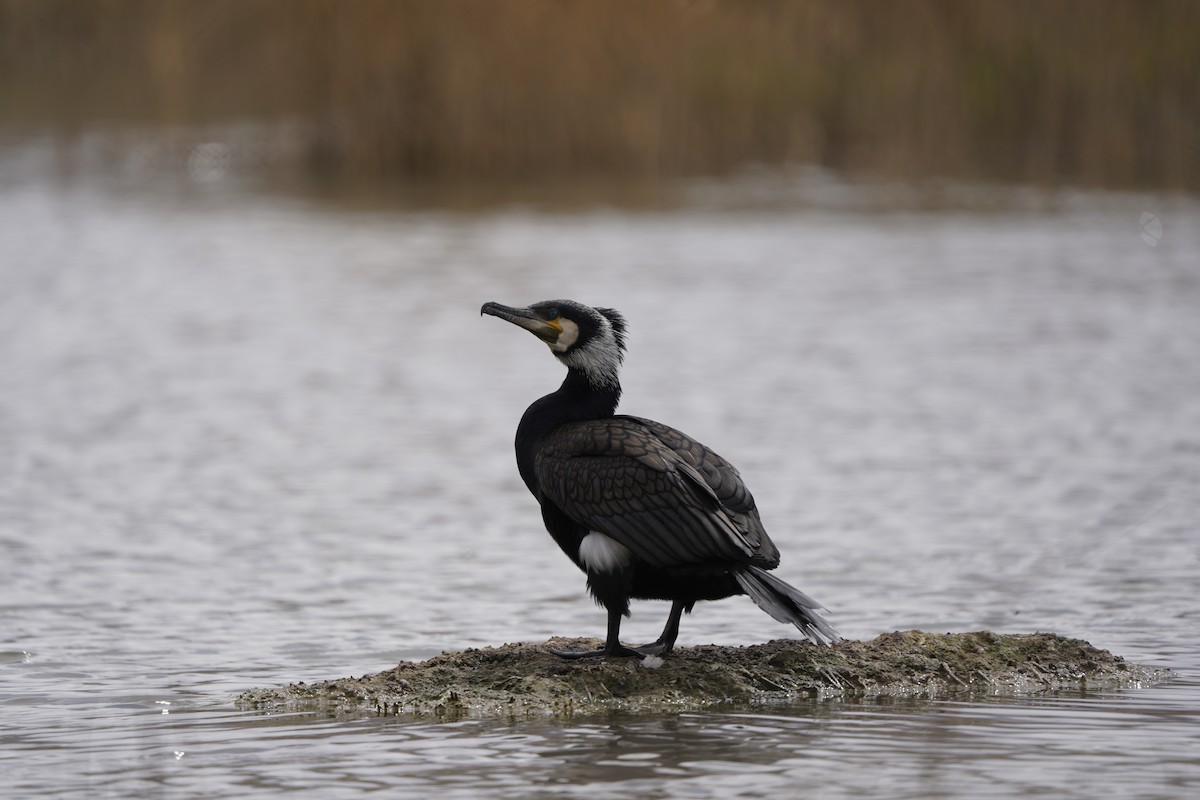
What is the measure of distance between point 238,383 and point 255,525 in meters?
3.85

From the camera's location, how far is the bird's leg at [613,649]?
5586 mm

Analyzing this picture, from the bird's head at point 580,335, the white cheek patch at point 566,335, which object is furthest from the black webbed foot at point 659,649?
the white cheek patch at point 566,335

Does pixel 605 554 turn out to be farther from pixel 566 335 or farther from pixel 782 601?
pixel 566 335

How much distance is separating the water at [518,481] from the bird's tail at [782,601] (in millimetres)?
272

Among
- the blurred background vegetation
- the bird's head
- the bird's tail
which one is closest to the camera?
the bird's tail

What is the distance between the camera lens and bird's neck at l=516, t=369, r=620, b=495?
228 inches

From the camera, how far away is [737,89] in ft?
67.2

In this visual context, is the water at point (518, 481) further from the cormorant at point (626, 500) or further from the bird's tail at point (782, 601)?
the cormorant at point (626, 500)

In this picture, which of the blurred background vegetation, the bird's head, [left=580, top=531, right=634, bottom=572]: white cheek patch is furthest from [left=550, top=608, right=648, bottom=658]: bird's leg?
the blurred background vegetation

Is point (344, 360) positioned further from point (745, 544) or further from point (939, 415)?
point (745, 544)

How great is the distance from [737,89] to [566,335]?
15140mm

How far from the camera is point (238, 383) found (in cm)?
1246

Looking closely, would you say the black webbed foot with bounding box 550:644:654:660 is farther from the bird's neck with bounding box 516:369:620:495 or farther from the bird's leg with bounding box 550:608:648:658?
the bird's neck with bounding box 516:369:620:495

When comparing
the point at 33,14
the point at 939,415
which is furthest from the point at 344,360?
the point at 33,14
